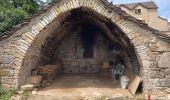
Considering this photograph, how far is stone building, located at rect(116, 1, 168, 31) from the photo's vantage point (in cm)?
4288

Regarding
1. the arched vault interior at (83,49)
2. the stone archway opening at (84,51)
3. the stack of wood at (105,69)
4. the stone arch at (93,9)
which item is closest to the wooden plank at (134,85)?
the stone arch at (93,9)

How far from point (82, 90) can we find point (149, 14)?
37.0 metres

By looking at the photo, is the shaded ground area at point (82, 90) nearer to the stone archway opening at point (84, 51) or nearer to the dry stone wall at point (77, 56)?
the stone archway opening at point (84, 51)

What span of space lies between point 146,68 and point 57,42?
14.5 feet

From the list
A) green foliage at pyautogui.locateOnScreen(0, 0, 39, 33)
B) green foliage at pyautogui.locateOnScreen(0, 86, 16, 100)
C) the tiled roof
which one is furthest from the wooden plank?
the tiled roof

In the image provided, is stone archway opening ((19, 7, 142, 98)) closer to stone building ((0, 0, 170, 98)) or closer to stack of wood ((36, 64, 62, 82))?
stack of wood ((36, 64, 62, 82))

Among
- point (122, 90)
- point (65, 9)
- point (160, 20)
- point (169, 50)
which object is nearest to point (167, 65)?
point (169, 50)

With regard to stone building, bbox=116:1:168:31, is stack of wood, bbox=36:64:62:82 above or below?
below

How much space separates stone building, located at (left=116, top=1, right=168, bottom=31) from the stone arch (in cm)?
3591

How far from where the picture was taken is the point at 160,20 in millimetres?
42969

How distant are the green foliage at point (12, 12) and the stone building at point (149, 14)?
96.6ft

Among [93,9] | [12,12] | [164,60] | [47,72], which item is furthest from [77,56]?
[164,60]

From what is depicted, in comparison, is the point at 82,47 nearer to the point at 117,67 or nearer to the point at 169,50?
the point at 117,67

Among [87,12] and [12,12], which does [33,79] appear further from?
[12,12]
